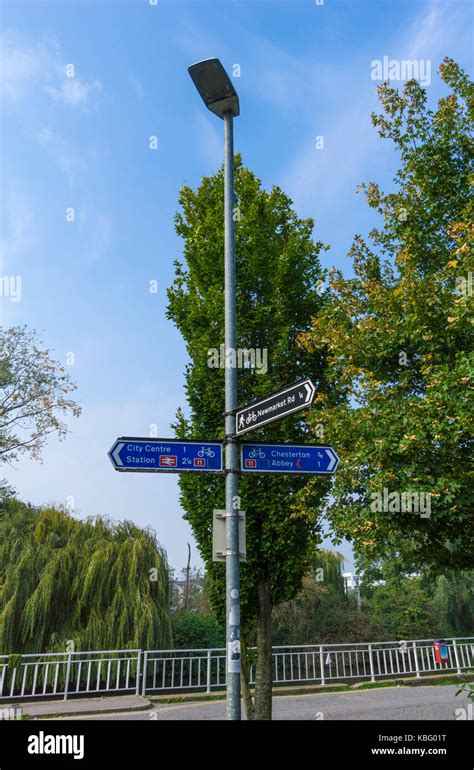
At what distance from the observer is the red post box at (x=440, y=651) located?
60.1 ft

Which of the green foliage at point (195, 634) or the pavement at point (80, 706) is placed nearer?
the pavement at point (80, 706)

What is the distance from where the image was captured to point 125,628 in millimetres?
15117

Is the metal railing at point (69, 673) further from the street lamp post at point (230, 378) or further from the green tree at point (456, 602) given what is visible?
the green tree at point (456, 602)

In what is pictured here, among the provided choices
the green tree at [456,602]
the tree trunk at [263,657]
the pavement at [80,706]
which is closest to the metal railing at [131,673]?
the pavement at [80,706]

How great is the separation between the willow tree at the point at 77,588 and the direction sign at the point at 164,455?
35.2 ft

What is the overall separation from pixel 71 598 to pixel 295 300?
1021cm

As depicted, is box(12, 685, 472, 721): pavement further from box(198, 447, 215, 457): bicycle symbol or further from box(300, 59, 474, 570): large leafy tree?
box(198, 447, 215, 457): bicycle symbol

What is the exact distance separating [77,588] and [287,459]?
1173 centimetres

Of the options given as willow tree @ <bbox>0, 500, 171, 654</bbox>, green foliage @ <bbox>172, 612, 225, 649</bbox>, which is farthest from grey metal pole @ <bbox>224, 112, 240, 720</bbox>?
green foliage @ <bbox>172, 612, 225, 649</bbox>

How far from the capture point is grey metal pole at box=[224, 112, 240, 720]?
199 inches
